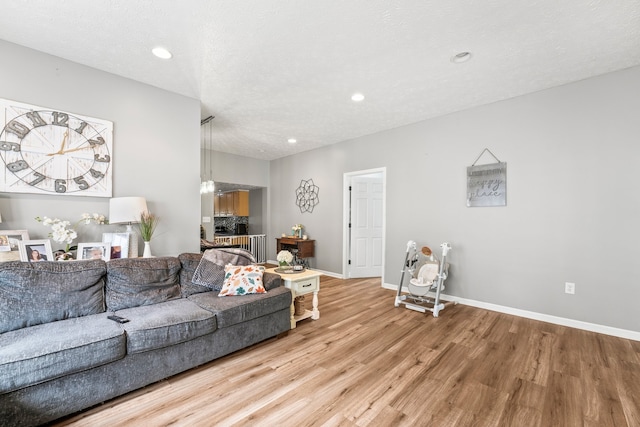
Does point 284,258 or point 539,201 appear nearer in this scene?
point 539,201

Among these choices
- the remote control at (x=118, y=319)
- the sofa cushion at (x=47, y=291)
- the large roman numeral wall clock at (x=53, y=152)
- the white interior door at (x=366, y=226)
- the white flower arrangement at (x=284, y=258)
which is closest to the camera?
the sofa cushion at (x=47, y=291)

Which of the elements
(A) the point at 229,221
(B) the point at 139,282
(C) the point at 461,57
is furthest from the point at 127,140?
(A) the point at 229,221

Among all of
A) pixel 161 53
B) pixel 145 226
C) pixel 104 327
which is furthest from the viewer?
pixel 145 226

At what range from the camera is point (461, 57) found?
2596mm

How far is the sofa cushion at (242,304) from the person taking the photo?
2322mm

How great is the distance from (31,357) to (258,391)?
4.32ft

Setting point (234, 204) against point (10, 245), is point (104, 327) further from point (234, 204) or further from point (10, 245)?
point (234, 204)

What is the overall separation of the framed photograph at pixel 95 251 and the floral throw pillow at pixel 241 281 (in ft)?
3.68

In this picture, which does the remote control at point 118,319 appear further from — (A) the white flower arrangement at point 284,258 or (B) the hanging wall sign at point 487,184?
(B) the hanging wall sign at point 487,184

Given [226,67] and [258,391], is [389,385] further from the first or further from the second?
[226,67]

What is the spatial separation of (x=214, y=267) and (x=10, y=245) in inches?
63.5

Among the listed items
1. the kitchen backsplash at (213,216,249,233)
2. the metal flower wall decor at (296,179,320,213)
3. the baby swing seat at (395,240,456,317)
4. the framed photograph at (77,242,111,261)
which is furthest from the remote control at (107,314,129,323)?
the kitchen backsplash at (213,216,249,233)

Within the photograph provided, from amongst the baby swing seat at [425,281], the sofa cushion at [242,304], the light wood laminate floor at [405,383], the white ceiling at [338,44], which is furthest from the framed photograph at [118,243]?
the baby swing seat at [425,281]

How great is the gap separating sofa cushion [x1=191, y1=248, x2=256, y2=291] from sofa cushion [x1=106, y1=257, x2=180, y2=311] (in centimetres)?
22
